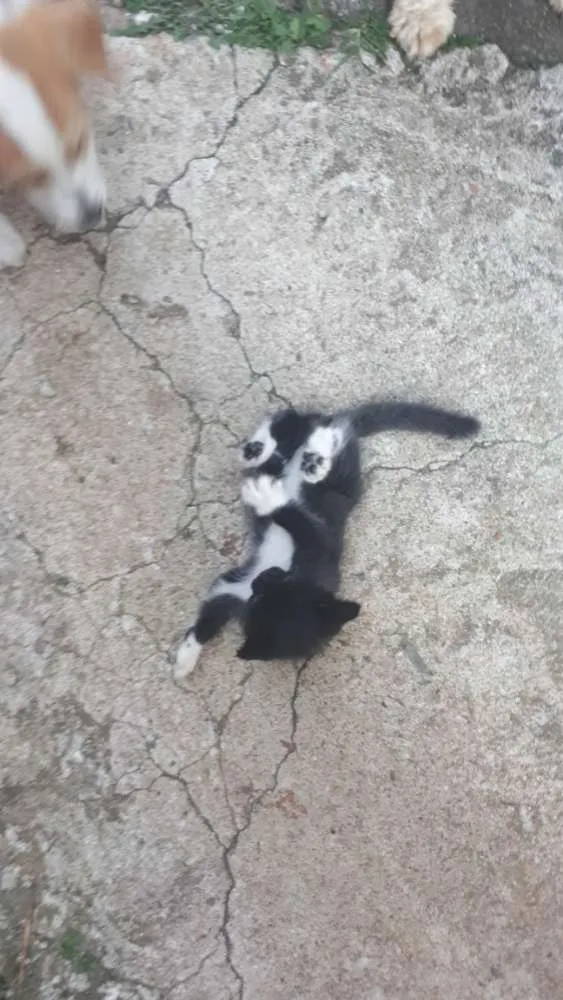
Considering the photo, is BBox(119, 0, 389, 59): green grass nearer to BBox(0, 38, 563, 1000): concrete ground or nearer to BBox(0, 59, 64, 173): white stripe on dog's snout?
BBox(0, 38, 563, 1000): concrete ground

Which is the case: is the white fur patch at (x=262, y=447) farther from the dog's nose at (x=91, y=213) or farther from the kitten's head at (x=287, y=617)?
the dog's nose at (x=91, y=213)

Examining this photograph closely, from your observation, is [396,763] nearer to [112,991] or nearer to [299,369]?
[112,991]

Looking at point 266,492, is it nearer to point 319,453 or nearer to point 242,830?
point 319,453

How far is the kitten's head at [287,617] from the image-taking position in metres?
2.20

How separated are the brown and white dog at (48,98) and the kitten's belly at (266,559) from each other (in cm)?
92

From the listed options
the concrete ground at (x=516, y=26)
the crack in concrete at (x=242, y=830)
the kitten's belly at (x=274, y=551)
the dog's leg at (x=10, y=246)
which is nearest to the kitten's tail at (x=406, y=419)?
the kitten's belly at (x=274, y=551)

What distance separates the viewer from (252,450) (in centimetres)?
230

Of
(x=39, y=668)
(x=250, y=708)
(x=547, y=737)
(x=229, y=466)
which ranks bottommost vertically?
(x=547, y=737)

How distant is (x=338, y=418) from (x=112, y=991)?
1.50m

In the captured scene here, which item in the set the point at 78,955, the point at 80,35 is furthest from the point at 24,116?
the point at 78,955

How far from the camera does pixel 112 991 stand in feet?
7.20

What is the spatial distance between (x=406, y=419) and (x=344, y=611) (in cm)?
56

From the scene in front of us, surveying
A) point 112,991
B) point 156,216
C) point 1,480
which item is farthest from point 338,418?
point 112,991

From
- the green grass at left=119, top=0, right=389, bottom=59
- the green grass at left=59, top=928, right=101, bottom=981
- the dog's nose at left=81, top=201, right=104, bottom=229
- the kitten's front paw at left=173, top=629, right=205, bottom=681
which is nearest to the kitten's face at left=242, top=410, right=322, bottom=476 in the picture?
the kitten's front paw at left=173, top=629, right=205, bottom=681
